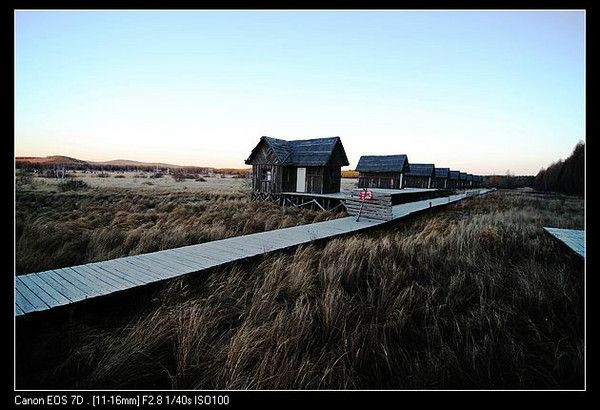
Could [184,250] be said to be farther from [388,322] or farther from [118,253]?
[388,322]

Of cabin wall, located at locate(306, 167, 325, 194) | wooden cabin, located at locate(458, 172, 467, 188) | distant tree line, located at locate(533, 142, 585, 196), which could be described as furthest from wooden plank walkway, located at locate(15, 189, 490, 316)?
wooden cabin, located at locate(458, 172, 467, 188)

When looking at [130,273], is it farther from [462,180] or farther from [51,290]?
[462,180]

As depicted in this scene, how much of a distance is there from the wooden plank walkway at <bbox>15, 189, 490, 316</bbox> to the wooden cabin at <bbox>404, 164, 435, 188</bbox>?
40945 millimetres

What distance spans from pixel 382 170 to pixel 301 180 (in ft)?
53.0

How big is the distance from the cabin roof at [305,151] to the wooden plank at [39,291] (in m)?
15.8

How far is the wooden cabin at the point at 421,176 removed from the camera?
43.1 metres

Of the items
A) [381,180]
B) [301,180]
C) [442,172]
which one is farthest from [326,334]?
[442,172]

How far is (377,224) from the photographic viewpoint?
1053 cm

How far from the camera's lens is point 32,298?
340 cm

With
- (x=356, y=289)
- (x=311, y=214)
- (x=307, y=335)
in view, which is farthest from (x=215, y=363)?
(x=311, y=214)

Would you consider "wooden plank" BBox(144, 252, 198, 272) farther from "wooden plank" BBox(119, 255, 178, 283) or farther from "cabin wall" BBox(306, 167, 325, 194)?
"cabin wall" BBox(306, 167, 325, 194)

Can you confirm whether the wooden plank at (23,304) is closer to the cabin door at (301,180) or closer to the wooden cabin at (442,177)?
the cabin door at (301,180)

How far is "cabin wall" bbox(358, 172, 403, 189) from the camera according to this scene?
31842 mm

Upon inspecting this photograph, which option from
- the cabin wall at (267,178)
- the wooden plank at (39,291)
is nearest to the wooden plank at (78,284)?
the wooden plank at (39,291)
